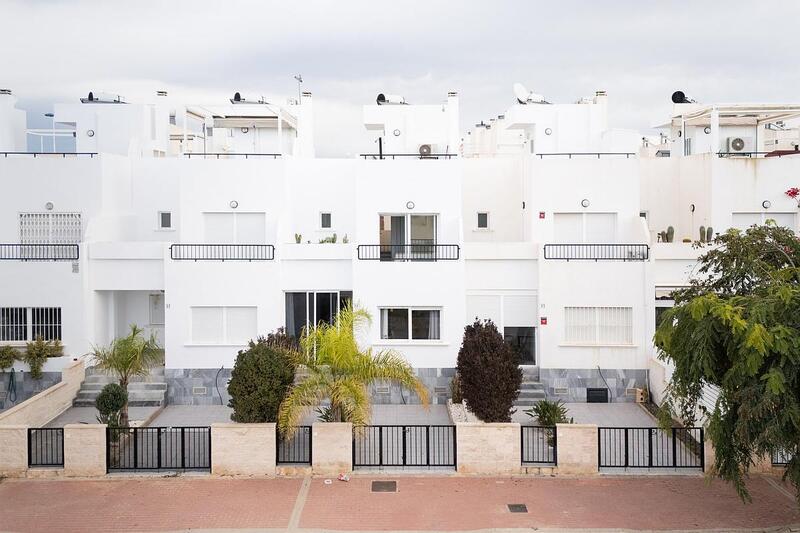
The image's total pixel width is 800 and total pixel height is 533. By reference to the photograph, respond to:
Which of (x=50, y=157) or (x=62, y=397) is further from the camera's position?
(x=50, y=157)

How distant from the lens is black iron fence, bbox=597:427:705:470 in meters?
17.7

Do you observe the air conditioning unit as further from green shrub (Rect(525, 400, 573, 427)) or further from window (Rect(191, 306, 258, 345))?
window (Rect(191, 306, 258, 345))

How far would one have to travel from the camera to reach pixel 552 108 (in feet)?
109

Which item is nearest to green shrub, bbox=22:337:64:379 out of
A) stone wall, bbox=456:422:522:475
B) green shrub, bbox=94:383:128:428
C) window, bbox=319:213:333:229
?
green shrub, bbox=94:383:128:428

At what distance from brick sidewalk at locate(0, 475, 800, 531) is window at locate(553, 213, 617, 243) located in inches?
417

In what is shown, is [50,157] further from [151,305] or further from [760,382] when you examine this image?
[760,382]

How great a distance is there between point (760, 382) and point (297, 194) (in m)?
17.8

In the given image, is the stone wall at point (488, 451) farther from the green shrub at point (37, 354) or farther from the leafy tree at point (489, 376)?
the green shrub at point (37, 354)

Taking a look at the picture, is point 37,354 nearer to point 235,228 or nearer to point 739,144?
point 235,228

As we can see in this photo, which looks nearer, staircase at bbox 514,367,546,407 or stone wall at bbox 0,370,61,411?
staircase at bbox 514,367,546,407

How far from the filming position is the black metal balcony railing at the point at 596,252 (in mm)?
24781

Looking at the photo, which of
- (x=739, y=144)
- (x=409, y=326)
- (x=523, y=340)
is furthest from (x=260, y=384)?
(x=739, y=144)

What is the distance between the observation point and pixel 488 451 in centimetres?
1772

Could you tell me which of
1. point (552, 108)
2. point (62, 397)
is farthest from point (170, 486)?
point (552, 108)
